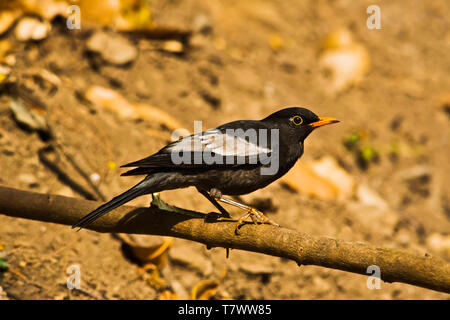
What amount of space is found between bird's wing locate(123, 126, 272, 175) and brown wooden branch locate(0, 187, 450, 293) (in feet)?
1.02

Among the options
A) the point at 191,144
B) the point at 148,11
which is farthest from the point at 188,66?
the point at 191,144

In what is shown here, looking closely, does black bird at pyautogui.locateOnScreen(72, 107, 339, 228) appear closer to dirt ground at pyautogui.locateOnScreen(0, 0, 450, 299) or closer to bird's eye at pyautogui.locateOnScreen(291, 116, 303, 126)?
bird's eye at pyautogui.locateOnScreen(291, 116, 303, 126)

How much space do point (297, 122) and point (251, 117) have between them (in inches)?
108

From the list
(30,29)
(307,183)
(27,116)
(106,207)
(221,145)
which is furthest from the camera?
(307,183)

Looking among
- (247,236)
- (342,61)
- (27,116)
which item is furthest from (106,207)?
(342,61)

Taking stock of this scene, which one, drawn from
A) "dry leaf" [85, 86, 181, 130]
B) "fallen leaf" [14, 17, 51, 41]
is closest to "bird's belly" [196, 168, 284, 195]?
"dry leaf" [85, 86, 181, 130]

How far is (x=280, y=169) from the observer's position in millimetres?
3959

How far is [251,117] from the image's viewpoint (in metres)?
6.97

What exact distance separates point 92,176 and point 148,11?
292 cm

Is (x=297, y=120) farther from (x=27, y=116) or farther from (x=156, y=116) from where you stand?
(x=27, y=116)

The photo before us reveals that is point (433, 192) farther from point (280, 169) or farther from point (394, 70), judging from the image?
point (280, 169)

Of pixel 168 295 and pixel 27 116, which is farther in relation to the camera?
pixel 27 116

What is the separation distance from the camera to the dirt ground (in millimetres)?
4742

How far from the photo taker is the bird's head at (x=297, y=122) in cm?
421
